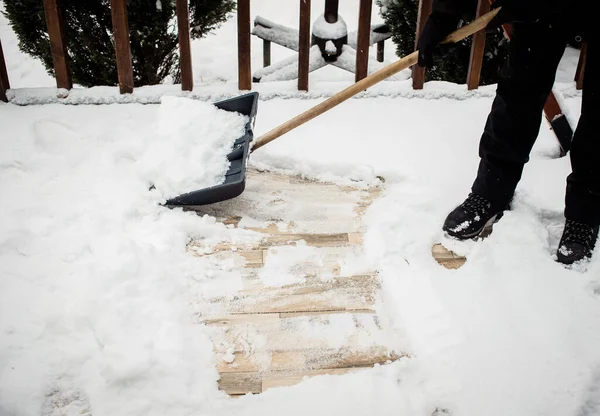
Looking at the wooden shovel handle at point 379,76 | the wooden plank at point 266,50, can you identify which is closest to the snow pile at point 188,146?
the wooden shovel handle at point 379,76

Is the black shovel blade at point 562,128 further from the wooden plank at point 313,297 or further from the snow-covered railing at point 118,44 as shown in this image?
the snow-covered railing at point 118,44

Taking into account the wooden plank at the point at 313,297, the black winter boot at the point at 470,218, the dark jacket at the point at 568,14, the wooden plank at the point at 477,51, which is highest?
the dark jacket at the point at 568,14

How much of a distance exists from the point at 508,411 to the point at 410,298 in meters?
0.47

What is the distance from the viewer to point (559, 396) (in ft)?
4.49

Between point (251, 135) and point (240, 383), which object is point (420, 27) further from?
point (240, 383)

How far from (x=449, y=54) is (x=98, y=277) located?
280cm

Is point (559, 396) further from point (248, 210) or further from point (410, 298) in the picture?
point (248, 210)

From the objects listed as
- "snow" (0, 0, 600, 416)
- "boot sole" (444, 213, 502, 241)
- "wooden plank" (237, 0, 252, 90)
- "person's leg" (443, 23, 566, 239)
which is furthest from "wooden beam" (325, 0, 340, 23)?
"boot sole" (444, 213, 502, 241)

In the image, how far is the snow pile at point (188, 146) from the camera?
211 centimetres

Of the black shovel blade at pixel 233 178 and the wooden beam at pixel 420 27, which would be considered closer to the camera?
the black shovel blade at pixel 233 178

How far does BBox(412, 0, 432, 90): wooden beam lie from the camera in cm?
284

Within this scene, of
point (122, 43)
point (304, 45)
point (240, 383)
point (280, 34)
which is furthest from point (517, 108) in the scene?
point (280, 34)

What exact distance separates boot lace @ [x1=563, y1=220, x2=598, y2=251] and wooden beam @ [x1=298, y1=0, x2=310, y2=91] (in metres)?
1.75

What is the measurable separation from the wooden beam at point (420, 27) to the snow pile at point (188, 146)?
1.20m
